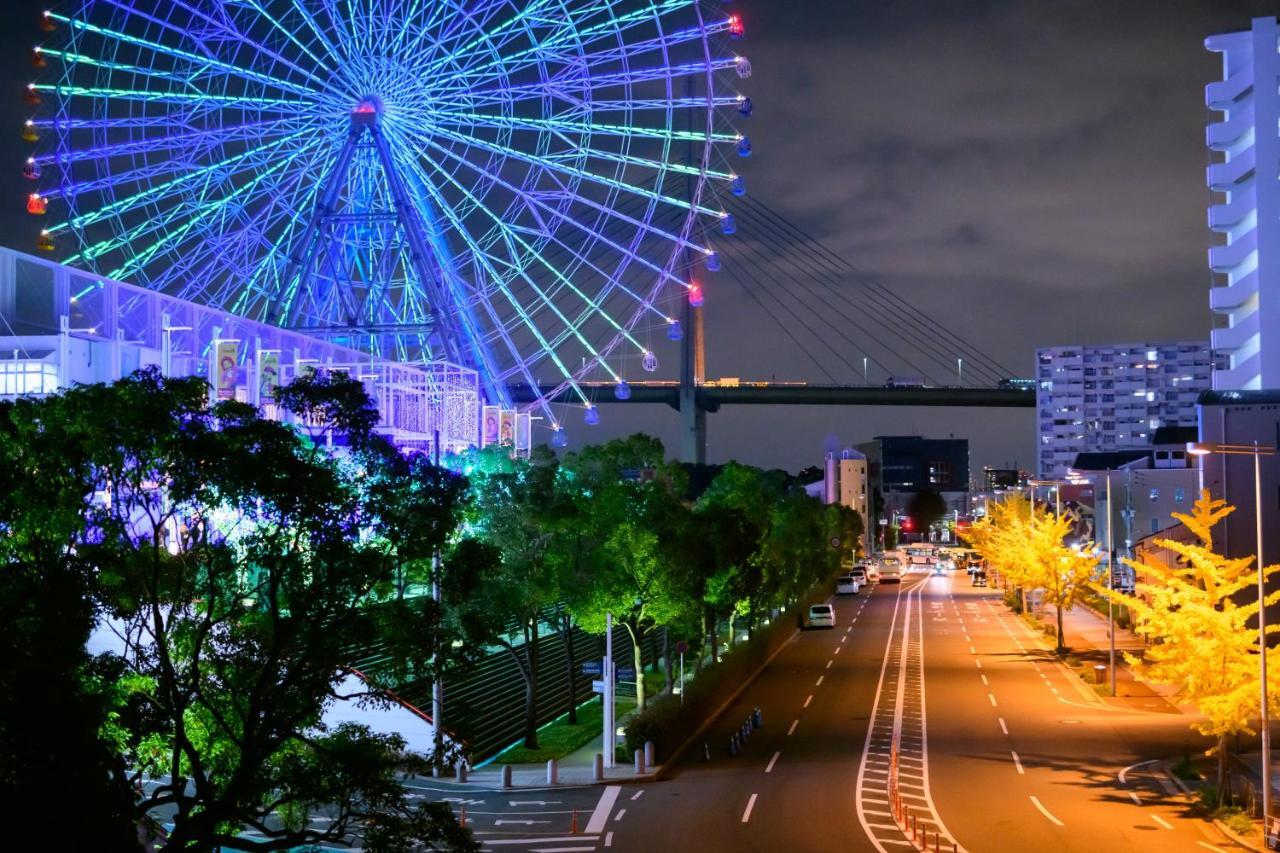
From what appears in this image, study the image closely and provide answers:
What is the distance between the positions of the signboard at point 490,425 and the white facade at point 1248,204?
35.7m

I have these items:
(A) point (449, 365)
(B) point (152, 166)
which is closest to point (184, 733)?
(B) point (152, 166)

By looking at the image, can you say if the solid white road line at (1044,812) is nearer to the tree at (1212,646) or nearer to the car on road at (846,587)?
the tree at (1212,646)

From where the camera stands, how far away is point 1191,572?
122 ft

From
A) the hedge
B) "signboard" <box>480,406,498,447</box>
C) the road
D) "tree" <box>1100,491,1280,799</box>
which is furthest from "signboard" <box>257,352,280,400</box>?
"tree" <box>1100,491,1280,799</box>

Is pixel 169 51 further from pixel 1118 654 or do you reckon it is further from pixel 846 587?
pixel 846 587

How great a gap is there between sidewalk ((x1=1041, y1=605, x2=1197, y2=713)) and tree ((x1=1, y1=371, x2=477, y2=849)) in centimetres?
2798

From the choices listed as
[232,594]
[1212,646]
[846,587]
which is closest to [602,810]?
[1212,646]

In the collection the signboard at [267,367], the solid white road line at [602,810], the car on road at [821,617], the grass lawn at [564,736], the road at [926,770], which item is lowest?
the grass lawn at [564,736]

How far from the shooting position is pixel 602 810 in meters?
34.2

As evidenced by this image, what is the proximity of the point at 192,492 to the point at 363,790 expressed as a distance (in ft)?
14.0

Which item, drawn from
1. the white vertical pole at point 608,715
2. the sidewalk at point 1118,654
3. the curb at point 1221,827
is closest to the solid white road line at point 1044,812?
the curb at point 1221,827

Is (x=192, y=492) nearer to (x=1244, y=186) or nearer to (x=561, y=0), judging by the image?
(x=561, y=0)

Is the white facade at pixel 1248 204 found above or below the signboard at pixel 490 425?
above

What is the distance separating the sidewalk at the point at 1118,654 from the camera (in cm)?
5266
